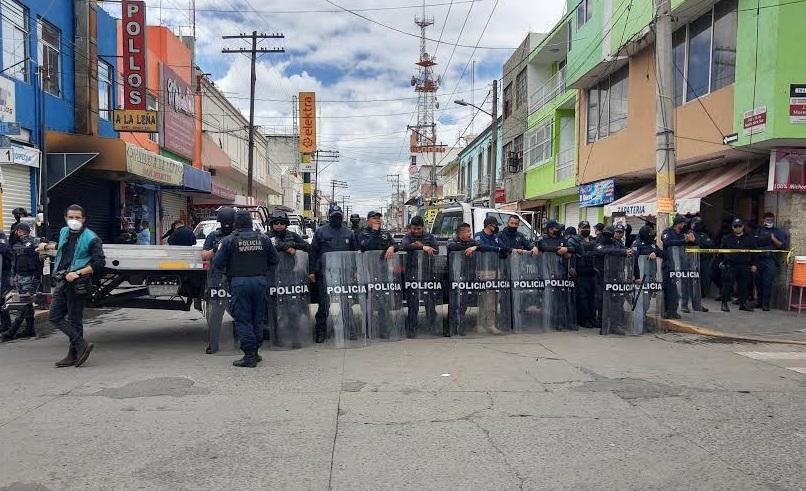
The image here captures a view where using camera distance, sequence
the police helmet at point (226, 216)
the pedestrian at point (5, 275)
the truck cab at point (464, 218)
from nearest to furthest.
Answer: the police helmet at point (226, 216)
the pedestrian at point (5, 275)
the truck cab at point (464, 218)

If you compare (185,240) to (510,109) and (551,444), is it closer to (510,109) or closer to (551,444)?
(551,444)

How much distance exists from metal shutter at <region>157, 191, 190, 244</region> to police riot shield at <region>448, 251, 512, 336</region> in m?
18.8

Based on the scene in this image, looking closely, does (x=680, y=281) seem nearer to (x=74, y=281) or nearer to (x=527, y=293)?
(x=527, y=293)

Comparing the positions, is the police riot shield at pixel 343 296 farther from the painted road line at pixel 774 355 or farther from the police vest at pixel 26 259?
the painted road line at pixel 774 355

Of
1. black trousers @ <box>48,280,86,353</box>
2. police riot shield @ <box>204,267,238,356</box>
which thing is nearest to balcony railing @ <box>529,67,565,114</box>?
police riot shield @ <box>204,267,238,356</box>

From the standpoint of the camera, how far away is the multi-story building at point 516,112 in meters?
27.4

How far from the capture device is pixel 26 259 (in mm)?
8484

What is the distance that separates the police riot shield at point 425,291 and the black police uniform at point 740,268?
230 inches

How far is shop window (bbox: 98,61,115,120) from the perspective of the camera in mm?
17952

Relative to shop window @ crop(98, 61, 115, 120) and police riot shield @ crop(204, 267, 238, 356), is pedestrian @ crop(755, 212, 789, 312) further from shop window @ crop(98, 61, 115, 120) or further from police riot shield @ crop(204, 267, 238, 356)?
shop window @ crop(98, 61, 115, 120)

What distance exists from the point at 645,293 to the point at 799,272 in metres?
3.82

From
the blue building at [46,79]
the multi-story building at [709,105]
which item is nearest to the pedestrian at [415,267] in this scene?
the multi-story building at [709,105]

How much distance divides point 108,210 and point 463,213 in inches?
495

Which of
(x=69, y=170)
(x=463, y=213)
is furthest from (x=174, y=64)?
(x=463, y=213)
